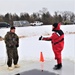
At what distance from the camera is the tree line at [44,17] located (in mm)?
65438

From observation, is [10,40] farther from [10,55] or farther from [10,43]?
[10,55]

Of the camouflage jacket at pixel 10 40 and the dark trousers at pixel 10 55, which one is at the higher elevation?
the camouflage jacket at pixel 10 40

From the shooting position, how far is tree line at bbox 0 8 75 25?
6544 centimetres

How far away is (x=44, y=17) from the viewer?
7231 cm

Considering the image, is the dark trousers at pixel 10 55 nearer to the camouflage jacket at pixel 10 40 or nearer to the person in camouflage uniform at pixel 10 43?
the person in camouflage uniform at pixel 10 43

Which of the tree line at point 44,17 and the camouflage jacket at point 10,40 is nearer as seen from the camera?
the camouflage jacket at point 10,40

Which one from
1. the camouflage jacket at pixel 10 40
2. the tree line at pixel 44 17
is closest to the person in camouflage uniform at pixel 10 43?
the camouflage jacket at pixel 10 40

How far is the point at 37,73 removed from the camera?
302 inches

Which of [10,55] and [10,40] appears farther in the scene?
[10,55]

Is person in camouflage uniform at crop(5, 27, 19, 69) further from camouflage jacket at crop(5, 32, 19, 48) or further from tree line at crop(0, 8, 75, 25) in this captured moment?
tree line at crop(0, 8, 75, 25)

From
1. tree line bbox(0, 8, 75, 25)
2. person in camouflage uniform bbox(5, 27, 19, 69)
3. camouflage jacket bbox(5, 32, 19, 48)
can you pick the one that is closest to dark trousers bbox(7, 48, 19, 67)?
person in camouflage uniform bbox(5, 27, 19, 69)

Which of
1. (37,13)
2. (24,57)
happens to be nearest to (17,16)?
(37,13)

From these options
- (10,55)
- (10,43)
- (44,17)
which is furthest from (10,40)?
(44,17)

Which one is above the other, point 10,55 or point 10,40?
point 10,40
